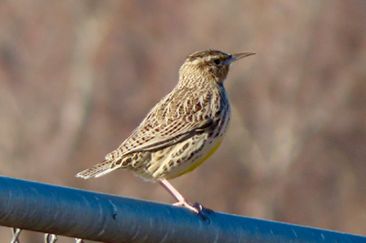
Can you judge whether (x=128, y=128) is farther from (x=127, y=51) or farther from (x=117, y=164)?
(x=117, y=164)

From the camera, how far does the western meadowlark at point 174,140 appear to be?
550cm

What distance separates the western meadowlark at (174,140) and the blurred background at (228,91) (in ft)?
27.9

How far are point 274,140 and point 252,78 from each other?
108 centimetres

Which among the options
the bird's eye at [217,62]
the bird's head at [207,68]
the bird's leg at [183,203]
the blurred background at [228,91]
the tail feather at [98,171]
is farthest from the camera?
the blurred background at [228,91]

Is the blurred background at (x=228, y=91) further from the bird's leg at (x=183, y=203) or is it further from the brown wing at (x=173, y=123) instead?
the bird's leg at (x=183, y=203)

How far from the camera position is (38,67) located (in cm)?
1616

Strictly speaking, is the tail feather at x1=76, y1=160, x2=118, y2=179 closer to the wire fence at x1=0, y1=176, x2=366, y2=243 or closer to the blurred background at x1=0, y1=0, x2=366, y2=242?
the wire fence at x1=0, y1=176, x2=366, y2=243

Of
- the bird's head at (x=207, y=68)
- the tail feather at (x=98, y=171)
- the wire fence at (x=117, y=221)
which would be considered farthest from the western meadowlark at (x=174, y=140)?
the wire fence at (x=117, y=221)

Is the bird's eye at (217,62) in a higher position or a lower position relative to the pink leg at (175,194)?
higher

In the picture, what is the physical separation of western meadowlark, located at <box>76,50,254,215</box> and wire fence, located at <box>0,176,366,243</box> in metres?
1.67

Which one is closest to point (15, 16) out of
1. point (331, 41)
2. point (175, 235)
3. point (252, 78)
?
point (252, 78)

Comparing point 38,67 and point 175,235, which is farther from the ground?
point 38,67

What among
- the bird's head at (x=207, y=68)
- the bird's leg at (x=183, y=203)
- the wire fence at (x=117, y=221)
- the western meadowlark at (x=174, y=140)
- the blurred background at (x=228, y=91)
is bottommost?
the wire fence at (x=117, y=221)

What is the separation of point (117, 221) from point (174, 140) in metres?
2.43
